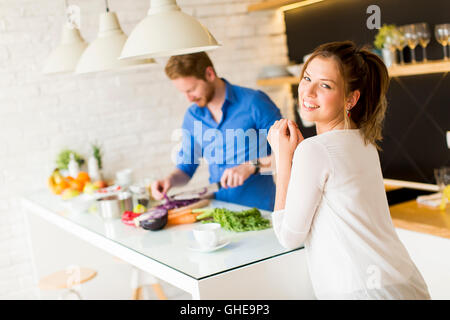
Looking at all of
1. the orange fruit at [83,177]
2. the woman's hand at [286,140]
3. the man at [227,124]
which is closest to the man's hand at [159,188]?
the man at [227,124]

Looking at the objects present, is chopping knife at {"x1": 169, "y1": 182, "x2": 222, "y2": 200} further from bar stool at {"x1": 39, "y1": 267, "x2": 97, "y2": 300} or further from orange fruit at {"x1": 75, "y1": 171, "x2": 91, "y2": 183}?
orange fruit at {"x1": 75, "y1": 171, "x2": 91, "y2": 183}

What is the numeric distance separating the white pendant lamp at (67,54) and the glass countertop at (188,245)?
0.86 m

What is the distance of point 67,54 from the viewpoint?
3062 millimetres

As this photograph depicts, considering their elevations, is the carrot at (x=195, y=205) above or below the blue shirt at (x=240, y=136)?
below

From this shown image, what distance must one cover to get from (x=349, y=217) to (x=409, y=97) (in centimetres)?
245

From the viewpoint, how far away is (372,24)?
3707 mm

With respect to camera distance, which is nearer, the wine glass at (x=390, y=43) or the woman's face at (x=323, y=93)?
the woman's face at (x=323, y=93)

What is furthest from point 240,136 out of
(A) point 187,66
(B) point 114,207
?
(B) point 114,207

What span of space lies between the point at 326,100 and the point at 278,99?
325 centimetres

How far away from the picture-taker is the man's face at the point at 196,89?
285 cm

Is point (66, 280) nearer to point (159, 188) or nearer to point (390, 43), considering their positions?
point (159, 188)

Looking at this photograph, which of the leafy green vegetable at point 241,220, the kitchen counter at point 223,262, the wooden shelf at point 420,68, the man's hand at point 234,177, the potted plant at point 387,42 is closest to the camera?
the kitchen counter at point 223,262

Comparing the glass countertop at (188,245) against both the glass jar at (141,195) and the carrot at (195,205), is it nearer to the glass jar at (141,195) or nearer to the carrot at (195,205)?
the carrot at (195,205)
